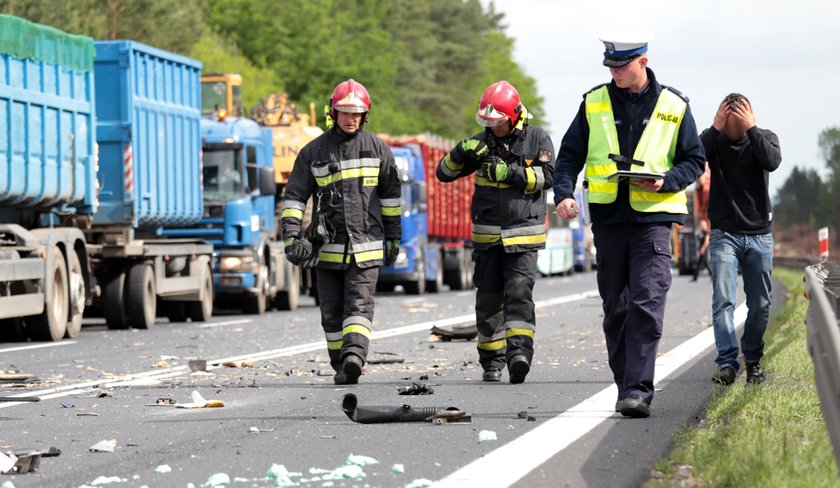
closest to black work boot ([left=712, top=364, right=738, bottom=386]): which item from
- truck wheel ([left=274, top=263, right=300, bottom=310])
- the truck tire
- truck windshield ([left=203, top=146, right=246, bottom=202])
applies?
the truck tire

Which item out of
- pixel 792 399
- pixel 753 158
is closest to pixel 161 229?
pixel 753 158

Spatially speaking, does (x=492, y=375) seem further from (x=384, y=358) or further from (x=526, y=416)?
(x=384, y=358)

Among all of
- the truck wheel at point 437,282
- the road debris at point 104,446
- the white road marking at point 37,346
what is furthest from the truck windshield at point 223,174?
the road debris at point 104,446

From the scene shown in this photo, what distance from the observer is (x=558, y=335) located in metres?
17.6

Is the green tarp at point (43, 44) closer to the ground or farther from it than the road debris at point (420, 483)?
farther from it

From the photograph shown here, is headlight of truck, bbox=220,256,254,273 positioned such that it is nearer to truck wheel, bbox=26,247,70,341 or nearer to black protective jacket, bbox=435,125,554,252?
truck wheel, bbox=26,247,70,341

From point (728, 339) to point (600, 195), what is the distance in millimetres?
2150

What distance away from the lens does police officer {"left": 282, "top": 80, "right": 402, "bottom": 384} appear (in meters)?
11.4

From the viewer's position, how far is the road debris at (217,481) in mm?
6711

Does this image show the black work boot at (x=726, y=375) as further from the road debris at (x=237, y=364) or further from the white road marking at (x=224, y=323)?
the white road marking at (x=224, y=323)

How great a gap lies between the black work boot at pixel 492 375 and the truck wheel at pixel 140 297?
10.7m

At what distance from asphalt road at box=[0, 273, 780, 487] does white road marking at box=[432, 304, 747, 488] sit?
1.0 inches

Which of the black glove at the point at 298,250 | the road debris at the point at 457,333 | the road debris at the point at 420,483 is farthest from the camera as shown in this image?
the road debris at the point at 457,333

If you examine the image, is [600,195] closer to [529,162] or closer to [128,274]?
[529,162]
